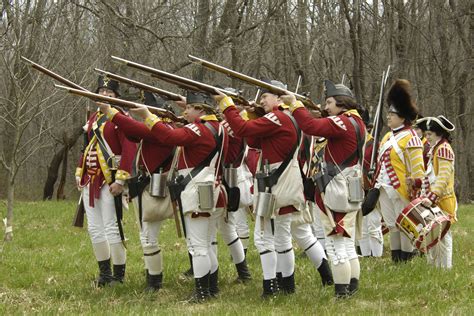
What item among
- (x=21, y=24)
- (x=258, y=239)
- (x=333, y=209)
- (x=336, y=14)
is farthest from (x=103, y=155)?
(x=336, y=14)

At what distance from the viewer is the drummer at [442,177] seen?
28.2 feet

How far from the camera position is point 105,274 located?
842 centimetres

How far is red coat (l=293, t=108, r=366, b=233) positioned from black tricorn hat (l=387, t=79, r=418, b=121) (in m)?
1.60

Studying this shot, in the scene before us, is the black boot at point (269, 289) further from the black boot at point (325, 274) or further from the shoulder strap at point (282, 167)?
the shoulder strap at point (282, 167)

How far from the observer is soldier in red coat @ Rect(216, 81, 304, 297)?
273 inches

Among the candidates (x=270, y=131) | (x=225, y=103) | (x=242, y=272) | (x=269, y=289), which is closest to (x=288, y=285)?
(x=269, y=289)

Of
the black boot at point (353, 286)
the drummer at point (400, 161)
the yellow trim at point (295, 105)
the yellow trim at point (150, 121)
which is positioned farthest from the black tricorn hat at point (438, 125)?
the yellow trim at point (150, 121)

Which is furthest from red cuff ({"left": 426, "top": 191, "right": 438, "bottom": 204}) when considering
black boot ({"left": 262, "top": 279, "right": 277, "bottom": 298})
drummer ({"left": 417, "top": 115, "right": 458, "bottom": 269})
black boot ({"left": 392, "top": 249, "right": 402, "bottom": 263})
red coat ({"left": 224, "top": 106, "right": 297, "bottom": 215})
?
black boot ({"left": 262, "top": 279, "right": 277, "bottom": 298})

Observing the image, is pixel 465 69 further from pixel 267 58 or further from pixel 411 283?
pixel 411 283

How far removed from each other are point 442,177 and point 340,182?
223cm

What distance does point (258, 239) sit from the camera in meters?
7.51

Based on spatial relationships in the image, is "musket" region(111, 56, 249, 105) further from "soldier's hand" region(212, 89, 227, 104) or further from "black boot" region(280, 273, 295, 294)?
"black boot" region(280, 273, 295, 294)

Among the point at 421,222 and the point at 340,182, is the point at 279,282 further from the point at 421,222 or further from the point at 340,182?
the point at 421,222

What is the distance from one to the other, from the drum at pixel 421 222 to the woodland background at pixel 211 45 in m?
6.62
